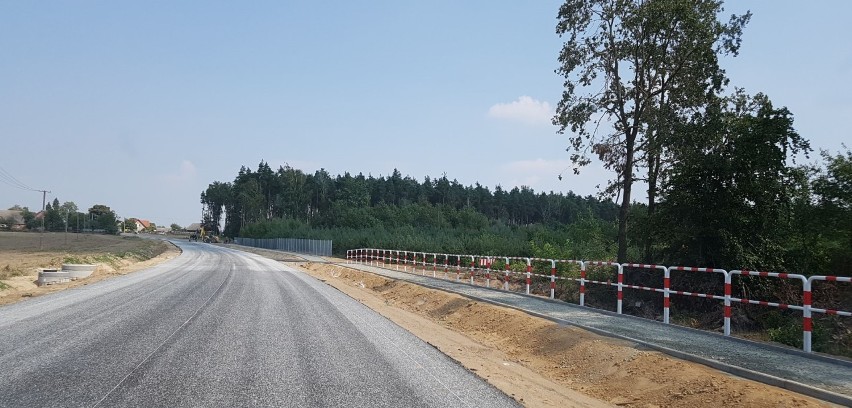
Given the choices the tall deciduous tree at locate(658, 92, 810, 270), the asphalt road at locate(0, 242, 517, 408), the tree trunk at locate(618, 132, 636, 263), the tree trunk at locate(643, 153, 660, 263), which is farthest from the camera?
the tree trunk at locate(618, 132, 636, 263)

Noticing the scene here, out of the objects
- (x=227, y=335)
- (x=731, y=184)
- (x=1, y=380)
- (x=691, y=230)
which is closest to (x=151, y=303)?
(x=227, y=335)

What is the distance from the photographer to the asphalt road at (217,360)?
6.58m

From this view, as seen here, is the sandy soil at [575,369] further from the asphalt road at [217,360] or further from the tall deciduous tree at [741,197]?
the tall deciduous tree at [741,197]

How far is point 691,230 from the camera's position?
18.3 meters

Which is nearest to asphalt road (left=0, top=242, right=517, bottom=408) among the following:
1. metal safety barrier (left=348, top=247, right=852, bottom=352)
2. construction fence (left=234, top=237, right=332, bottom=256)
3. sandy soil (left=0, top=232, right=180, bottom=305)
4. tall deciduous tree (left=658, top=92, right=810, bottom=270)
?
metal safety barrier (left=348, top=247, right=852, bottom=352)

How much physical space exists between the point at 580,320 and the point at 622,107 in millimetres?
14371

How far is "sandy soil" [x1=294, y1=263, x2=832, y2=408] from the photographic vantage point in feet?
24.1

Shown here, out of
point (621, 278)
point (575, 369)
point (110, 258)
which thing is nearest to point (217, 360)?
point (575, 369)

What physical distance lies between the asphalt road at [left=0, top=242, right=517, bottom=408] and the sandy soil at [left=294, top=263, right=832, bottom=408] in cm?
71

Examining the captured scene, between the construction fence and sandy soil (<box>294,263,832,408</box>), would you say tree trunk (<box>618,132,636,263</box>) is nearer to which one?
sandy soil (<box>294,263,832,408</box>)

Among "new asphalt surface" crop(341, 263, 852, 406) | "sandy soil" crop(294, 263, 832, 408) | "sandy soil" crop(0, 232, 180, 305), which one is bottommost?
"sandy soil" crop(0, 232, 180, 305)

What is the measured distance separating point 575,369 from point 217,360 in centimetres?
542

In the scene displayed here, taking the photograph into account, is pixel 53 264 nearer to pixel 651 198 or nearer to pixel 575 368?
pixel 651 198

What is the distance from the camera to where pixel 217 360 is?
8469 mm
